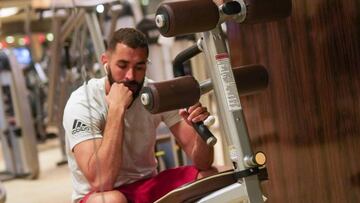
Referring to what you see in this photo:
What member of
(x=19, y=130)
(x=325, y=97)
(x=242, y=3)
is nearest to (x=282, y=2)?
(x=242, y=3)

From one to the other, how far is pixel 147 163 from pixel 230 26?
2.18 ft

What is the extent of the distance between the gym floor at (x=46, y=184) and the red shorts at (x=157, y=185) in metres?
0.29

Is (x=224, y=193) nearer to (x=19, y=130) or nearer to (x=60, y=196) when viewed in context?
(x=60, y=196)

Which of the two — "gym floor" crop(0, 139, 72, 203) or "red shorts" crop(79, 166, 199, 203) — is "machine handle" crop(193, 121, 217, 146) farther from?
"gym floor" crop(0, 139, 72, 203)

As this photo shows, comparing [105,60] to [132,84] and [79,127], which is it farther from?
[79,127]

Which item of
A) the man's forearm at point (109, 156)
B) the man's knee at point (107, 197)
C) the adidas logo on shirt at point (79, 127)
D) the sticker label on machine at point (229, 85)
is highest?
the sticker label on machine at point (229, 85)

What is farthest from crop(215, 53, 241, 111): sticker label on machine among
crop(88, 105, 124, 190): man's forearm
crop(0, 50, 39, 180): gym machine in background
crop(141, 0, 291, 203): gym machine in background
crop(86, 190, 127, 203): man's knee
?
crop(0, 50, 39, 180): gym machine in background

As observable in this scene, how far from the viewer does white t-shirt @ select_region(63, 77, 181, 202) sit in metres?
1.48

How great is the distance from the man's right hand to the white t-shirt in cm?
3

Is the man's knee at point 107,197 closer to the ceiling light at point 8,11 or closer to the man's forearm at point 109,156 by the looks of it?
the man's forearm at point 109,156

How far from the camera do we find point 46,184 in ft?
8.11

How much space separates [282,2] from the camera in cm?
135

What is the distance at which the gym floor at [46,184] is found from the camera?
2043 millimetres

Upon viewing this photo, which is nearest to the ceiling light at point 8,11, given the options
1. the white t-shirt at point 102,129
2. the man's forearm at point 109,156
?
the white t-shirt at point 102,129
